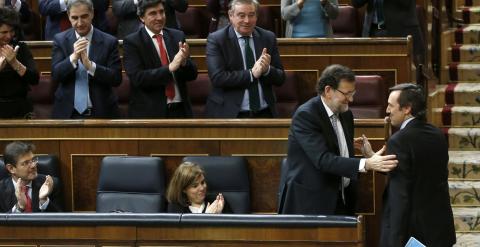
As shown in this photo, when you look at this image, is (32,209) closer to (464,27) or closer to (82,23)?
(82,23)

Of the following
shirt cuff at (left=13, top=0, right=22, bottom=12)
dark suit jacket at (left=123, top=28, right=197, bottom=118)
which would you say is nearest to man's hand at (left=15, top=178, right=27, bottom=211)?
dark suit jacket at (left=123, top=28, right=197, bottom=118)

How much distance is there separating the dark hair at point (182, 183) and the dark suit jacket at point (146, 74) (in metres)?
0.69

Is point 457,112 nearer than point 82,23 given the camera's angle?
No

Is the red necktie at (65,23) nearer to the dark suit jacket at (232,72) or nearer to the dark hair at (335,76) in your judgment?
the dark suit jacket at (232,72)

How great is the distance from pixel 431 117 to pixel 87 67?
1.70 meters

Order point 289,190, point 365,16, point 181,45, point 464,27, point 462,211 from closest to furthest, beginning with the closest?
1. point 289,190
2. point 181,45
3. point 462,211
4. point 365,16
5. point 464,27

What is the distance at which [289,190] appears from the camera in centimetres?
369

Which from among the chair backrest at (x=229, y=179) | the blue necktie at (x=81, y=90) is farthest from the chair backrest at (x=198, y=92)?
the chair backrest at (x=229, y=179)

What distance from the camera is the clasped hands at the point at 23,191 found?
3.89 m

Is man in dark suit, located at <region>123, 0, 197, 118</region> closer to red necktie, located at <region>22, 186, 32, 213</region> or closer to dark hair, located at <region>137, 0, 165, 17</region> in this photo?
dark hair, located at <region>137, 0, 165, 17</region>

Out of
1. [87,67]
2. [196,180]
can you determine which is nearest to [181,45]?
[87,67]

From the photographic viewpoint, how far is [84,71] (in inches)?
178

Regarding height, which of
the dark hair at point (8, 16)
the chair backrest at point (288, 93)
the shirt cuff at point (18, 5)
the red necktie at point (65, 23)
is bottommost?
the chair backrest at point (288, 93)

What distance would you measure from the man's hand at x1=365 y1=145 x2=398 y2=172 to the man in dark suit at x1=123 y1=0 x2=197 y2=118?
1.12 m
